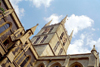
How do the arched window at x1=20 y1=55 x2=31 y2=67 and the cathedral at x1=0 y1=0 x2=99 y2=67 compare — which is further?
the arched window at x1=20 y1=55 x2=31 y2=67

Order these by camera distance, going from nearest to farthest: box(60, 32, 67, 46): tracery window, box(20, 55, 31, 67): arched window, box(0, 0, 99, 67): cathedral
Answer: box(0, 0, 99, 67): cathedral → box(20, 55, 31, 67): arched window → box(60, 32, 67, 46): tracery window

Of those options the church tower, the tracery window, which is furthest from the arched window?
the tracery window

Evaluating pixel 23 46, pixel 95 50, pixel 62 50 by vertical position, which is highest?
pixel 23 46

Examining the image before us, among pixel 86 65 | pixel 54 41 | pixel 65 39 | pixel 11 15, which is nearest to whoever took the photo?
pixel 86 65

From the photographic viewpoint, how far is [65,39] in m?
38.1

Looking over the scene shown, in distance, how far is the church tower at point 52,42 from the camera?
27.2m

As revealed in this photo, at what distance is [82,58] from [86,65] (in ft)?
4.77

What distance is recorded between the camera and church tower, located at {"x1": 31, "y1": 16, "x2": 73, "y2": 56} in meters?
27.2

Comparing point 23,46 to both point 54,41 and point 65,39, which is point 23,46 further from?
point 65,39

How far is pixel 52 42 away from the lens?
98.1ft

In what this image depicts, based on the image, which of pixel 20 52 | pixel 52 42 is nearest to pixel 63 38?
pixel 52 42

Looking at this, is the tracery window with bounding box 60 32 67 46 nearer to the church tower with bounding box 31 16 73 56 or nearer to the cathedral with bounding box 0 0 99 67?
the church tower with bounding box 31 16 73 56

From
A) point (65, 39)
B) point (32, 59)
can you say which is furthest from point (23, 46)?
point (65, 39)

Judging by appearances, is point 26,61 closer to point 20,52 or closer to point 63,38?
point 20,52
